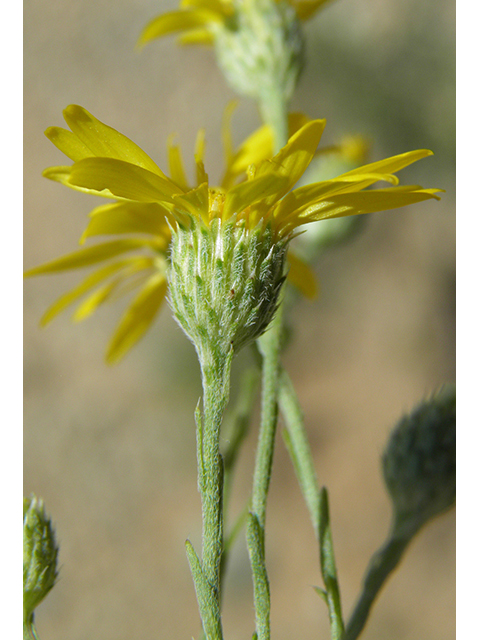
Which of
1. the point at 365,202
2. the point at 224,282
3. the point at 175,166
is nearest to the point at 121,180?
the point at 224,282

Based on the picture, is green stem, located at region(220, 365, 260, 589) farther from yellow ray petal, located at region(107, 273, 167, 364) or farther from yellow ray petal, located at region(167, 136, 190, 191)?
yellow ray petal, located at region(167, 136, 190, 191)

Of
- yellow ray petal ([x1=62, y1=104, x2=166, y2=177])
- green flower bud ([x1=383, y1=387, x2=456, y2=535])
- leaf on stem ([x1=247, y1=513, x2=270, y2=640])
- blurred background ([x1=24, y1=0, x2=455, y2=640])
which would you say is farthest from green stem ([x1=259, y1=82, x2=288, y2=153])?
blurred background ([x1=24, y1=0, x2=455, y2=640])

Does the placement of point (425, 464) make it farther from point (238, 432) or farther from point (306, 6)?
point (306, 6)

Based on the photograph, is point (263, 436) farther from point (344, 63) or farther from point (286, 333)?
point (344, 63)

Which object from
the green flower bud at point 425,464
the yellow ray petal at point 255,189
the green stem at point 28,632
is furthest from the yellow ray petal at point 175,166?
the green stem at point 28,632

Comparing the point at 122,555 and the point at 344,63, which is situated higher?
the point at 344,63

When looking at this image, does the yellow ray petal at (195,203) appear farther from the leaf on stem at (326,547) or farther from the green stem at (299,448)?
the leaf on stem at (326,547)

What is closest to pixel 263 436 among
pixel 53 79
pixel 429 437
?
pixel 429 437
